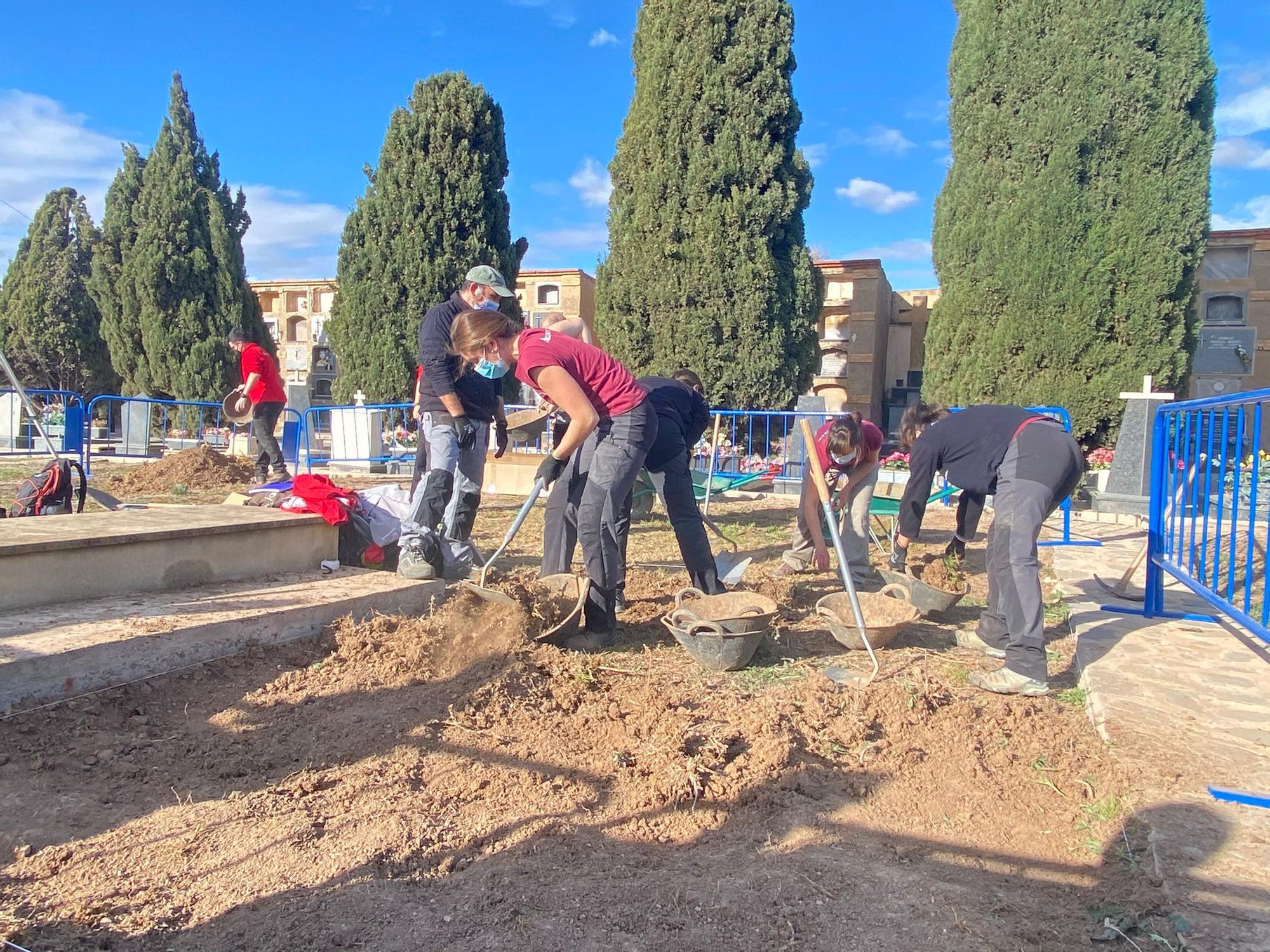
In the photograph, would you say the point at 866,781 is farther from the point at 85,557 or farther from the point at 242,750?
the point at 85,557

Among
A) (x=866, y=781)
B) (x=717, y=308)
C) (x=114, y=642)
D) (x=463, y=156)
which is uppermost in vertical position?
(x=463, y=156)

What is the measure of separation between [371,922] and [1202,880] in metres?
1.88

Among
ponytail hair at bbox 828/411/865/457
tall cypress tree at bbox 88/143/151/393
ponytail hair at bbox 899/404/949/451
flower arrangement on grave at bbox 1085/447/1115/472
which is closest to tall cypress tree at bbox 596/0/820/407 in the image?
flower arrangement on grave at bbox 1085/447/1115/472

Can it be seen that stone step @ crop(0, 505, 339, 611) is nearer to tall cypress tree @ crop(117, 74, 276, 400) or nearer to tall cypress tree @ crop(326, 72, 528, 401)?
tall cypress tree @ crop(326, 72, 528, 401)

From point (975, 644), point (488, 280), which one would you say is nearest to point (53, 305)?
point (488, 280)

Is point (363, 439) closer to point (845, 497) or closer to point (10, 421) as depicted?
point (10, 421)

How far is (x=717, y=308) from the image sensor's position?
14.6 m

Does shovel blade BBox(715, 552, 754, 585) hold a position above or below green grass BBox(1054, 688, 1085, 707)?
above

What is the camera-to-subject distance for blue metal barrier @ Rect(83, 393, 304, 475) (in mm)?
11547

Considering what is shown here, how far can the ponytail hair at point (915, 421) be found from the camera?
4.36 meters

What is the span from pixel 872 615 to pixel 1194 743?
4.76ft

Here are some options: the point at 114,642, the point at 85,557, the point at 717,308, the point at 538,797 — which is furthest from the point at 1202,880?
the point at 717,308

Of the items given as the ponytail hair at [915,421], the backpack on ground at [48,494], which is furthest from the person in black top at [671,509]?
the backpack on ground at [48,494]

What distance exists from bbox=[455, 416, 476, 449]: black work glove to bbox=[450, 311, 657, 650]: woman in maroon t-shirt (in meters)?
0.91
